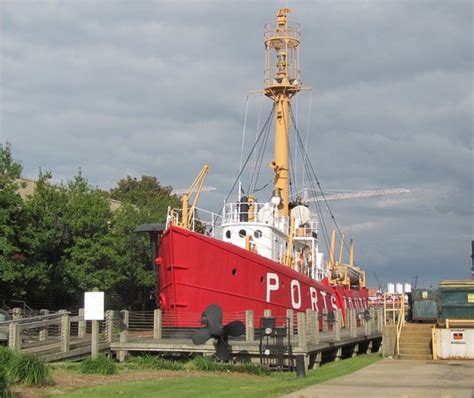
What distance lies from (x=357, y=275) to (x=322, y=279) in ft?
28.4

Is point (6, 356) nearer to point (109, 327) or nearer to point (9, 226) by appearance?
point (109, 327)

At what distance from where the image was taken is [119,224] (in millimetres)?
43344

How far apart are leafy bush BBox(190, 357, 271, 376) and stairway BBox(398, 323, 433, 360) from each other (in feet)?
19.4

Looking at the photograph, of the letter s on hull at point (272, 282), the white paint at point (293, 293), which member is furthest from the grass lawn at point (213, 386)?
the white paint at point (293, 293)

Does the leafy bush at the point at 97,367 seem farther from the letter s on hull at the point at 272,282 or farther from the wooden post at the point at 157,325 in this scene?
the letter s on hull at the point at 272,282

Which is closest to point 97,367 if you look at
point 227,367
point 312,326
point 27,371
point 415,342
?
point 27,371

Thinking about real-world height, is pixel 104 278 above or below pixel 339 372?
above

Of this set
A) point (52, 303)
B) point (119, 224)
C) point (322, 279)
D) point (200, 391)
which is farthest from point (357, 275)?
point (200, 391)

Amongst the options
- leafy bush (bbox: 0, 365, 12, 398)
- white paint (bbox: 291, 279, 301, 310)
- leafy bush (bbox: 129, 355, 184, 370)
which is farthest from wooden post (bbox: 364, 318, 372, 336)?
leafy bush (bbox: 0, 365, 12, 398)

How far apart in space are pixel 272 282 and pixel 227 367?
25.4 feet

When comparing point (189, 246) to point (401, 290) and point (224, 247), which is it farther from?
point (401, 290)

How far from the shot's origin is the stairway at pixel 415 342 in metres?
25.0

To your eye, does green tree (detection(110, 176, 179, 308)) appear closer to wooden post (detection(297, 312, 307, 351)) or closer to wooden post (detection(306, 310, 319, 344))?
wooden post (detection(306, 310, 319, 344))

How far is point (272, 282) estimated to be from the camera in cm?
2895
